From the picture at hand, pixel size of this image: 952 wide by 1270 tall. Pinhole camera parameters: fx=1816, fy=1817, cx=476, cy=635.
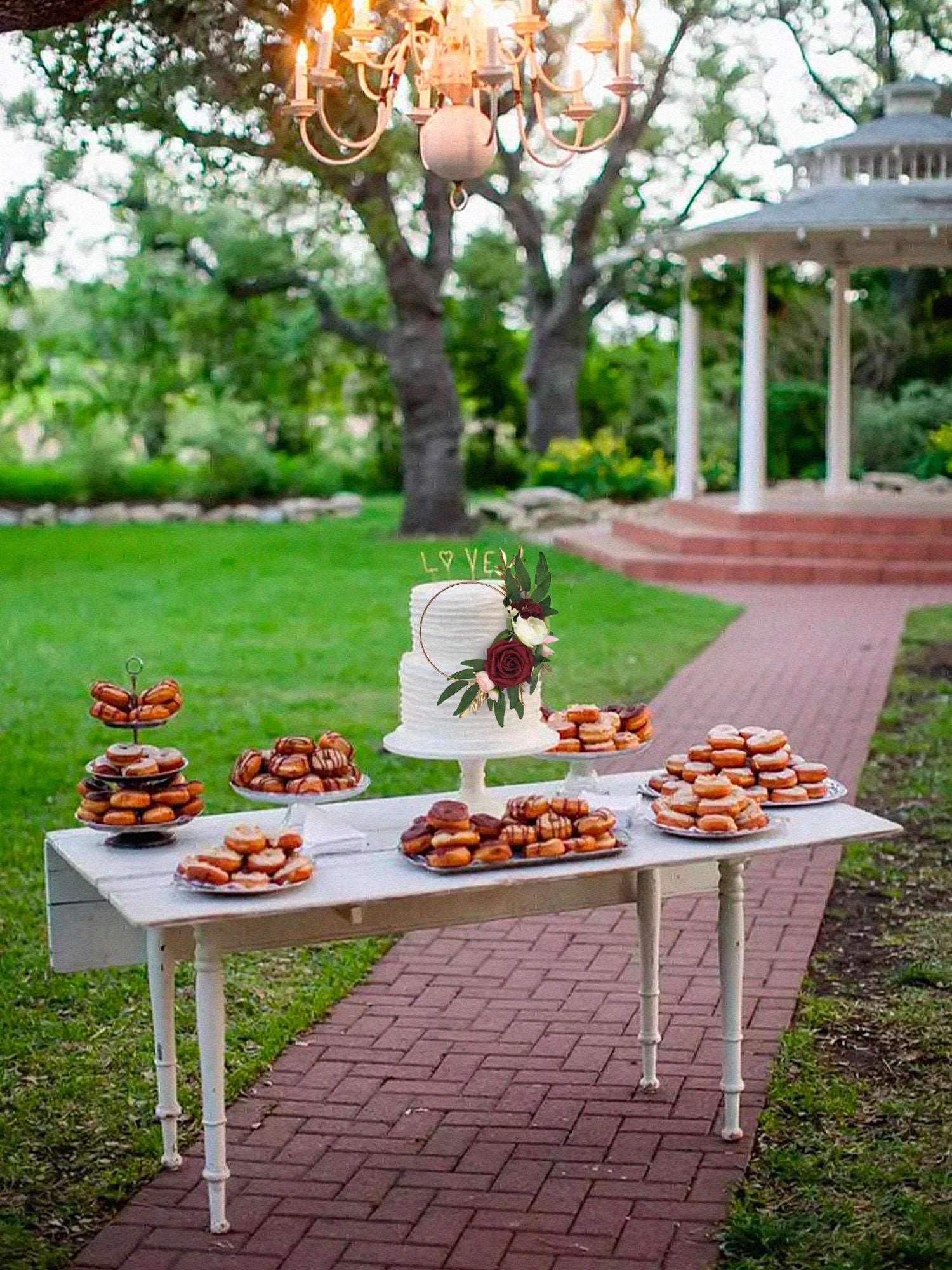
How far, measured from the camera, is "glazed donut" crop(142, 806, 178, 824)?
4422 mm

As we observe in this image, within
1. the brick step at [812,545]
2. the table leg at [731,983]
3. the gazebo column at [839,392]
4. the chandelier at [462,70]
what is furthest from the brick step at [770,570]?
the table leg at [731,983]

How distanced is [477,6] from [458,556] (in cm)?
1470

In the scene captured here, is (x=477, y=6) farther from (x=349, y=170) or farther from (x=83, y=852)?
(x=349, y=170)

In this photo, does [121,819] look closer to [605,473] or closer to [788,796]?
[788,796]

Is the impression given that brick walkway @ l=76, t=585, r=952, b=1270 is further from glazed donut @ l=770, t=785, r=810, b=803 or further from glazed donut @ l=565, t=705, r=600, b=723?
glazed donut @ l=565, t=705, r=600, b=723

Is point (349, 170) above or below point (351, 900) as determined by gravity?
above

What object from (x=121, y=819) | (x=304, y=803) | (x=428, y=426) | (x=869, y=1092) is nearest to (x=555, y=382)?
(x=428, y=426)

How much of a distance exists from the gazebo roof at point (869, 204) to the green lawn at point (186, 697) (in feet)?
12.8

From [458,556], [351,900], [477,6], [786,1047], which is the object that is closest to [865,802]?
Result: [786,1047]

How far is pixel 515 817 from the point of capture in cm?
438

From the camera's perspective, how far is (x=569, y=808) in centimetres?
438

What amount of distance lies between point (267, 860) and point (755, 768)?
1.45m

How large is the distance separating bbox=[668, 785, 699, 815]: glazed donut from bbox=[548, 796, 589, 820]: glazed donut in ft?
0.94

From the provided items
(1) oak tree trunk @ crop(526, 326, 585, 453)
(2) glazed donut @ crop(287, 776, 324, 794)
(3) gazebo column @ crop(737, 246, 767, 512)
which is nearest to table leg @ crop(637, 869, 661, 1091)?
(2) glazed donut @ crop(287, 776, 324, 794)
